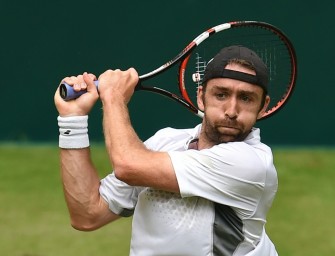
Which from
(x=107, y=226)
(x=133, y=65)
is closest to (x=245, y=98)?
(x=107, y=226)

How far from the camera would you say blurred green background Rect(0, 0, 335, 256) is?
1035 centimetres

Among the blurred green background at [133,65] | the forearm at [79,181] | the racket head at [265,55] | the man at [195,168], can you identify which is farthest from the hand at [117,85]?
the blurred green background at [133,65]

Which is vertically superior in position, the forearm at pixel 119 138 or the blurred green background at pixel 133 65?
Answer: the forearm at pixel 119 138

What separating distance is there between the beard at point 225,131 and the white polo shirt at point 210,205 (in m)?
0.04

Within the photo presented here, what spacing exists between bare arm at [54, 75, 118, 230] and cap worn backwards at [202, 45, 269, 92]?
57 cm

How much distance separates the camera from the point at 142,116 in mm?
10664

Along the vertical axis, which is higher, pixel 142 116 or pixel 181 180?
pixel 181 180

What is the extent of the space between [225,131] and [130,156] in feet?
1.47

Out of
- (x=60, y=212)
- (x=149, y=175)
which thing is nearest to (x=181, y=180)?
(x=149, y=175)

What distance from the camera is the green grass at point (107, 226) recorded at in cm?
861

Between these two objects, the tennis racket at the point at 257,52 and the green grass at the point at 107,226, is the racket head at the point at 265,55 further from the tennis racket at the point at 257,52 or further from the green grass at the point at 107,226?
the green grass at the point at 107,226

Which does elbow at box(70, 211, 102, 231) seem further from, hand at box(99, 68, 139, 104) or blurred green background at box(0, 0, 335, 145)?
blurred green background at box(0, 0, 335, 145)

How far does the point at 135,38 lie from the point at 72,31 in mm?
645

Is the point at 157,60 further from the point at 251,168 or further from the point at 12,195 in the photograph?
the point at 251,168
